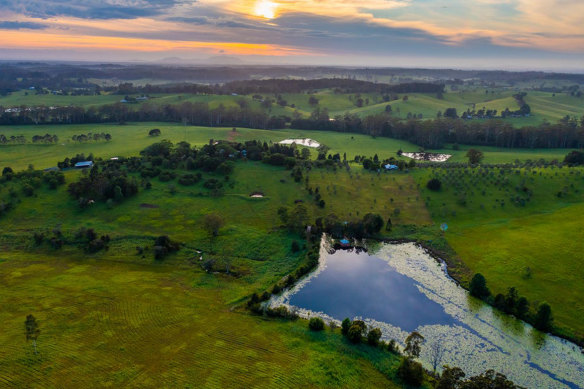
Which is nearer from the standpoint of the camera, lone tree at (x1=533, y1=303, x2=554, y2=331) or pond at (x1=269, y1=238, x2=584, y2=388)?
pond at (x1=269, y1=238, x2=584, y2=388)

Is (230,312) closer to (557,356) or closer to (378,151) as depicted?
(557,356)

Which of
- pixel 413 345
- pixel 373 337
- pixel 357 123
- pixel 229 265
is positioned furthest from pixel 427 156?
pixel 413 345

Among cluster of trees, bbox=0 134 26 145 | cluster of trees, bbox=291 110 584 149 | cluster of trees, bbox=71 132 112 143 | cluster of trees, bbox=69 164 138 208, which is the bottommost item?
cluster of trees, bbox=69 164 138 208

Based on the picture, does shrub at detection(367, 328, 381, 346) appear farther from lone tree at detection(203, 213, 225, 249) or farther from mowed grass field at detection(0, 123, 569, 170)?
mowed grass field at detection(0, 123, 569, 170)

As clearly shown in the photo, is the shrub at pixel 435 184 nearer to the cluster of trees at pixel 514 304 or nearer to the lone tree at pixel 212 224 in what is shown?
the cluster of trees at pixel 514 304

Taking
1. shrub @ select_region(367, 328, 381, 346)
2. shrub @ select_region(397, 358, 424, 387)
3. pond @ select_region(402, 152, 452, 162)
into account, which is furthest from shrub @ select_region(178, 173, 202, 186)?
pond @ select_region(402, 152, 452, 162)

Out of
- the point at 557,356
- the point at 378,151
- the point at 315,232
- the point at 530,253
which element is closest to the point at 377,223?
the point at 315,232
